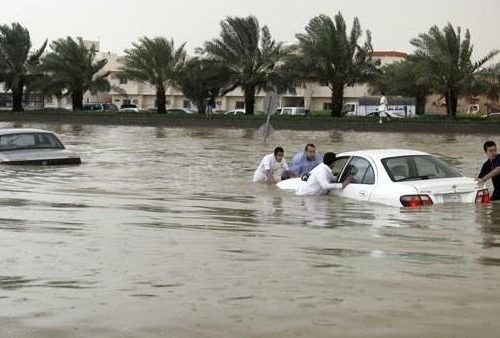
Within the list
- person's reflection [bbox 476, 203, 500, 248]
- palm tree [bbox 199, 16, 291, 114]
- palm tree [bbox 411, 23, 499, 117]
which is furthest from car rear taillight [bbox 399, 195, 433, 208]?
palm tree [bbox 199, 16, 291, 114]

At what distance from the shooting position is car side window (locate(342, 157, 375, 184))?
1153cm

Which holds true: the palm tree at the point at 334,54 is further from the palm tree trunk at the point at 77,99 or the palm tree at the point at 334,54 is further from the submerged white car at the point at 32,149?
the submerged white car at the point at 32,149

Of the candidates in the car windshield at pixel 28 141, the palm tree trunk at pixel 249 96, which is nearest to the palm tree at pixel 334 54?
the palm tree trunk at pixel 249 96

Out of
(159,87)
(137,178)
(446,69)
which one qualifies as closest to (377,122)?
(446,69)

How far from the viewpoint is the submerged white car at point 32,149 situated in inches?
753

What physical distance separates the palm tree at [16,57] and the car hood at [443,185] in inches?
2040

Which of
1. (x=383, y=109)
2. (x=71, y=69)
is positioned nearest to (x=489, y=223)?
(x=383, y=109)

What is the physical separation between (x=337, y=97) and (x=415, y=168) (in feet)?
129

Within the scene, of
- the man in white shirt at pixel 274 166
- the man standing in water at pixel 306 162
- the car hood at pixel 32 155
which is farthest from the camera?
the car hood at pixel 32 155

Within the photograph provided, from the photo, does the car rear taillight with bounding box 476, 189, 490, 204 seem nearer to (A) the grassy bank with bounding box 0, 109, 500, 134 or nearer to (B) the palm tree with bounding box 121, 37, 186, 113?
(A) the grassy bank with bounding box 0, 109, 500, 134

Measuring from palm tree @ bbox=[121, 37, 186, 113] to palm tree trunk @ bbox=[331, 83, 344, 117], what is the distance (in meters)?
11.3

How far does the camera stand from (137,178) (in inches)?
723

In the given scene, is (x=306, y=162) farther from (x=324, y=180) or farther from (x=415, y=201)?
(x=415, y=201)

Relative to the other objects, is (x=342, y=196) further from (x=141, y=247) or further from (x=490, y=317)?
(x=490, y=317)
